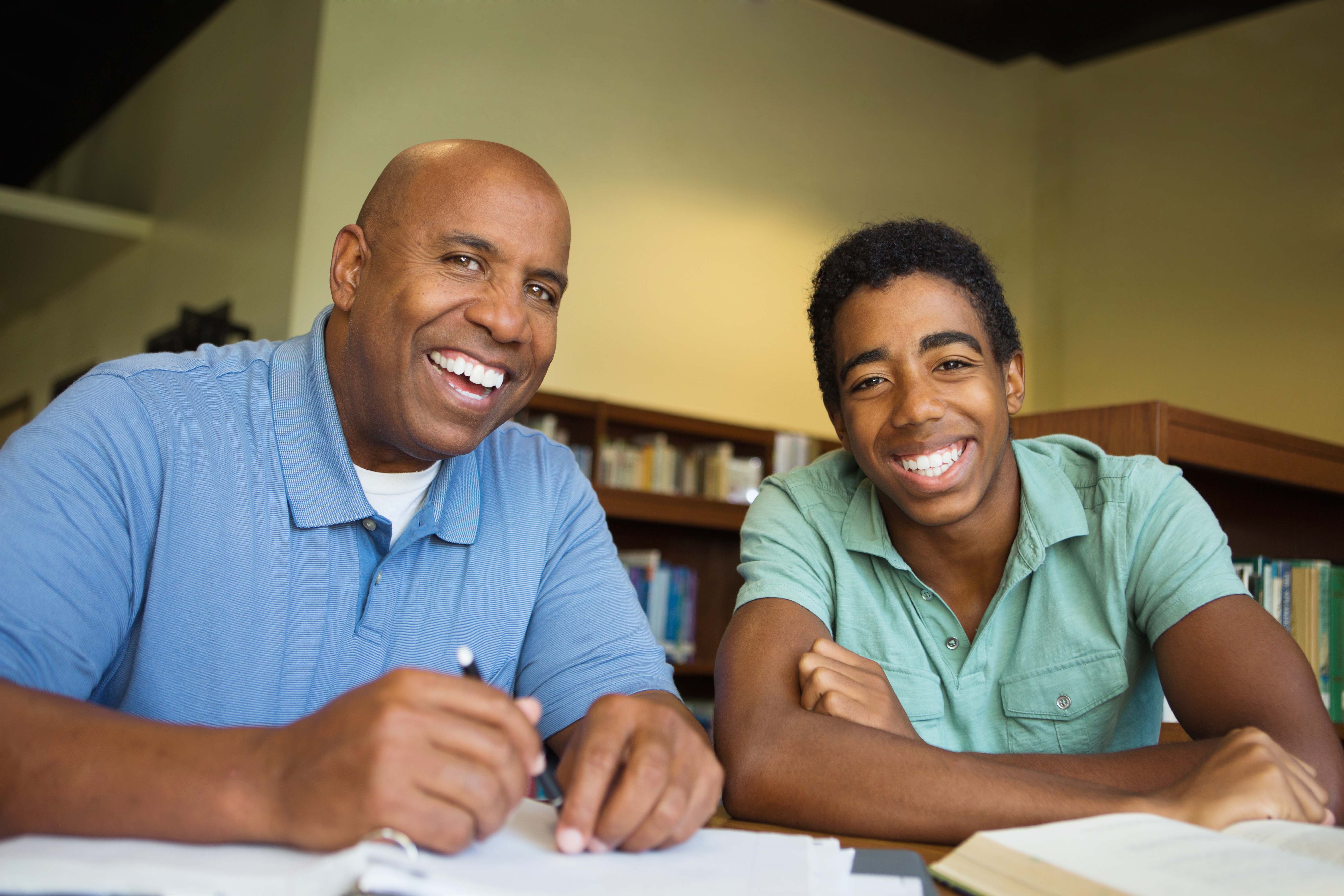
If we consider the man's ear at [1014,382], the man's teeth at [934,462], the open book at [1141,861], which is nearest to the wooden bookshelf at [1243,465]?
the man's ear at [1014,382]

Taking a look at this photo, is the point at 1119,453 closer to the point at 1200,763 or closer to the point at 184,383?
the point at 1200,763

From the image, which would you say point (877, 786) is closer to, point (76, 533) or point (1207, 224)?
point (76, 533)

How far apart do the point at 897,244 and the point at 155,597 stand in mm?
1140

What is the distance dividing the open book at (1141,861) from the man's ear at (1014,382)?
2.98ft

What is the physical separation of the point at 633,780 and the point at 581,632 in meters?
0.50

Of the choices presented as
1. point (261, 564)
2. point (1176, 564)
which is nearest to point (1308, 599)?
point (1176, 564)

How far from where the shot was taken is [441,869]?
0.68 m

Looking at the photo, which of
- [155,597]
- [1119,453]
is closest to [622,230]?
[1119,453]

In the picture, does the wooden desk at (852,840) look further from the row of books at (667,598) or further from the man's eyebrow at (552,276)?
the row of books at (667,598)

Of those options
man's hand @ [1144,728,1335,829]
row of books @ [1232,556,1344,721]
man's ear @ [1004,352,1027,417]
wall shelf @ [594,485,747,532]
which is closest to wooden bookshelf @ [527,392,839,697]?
wall shelf @ [594,485,747,532]

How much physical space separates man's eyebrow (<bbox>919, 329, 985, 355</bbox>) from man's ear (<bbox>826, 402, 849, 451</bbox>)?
0.17 m

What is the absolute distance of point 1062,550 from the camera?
5.07 ft

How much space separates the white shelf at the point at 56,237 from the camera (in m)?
6.02

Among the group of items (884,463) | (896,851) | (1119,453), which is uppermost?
(1119,453)
